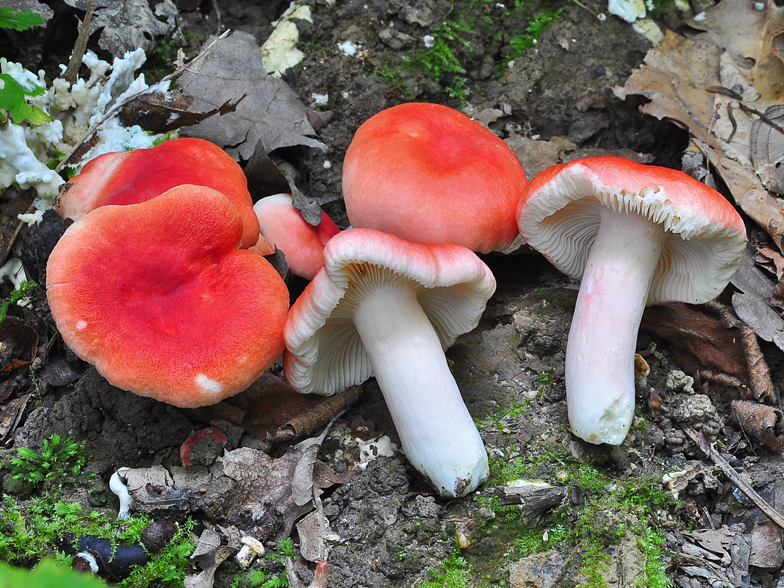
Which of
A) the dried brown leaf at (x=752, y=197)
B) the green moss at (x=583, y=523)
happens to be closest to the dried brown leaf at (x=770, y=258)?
the dried brown leaf at (x=752, y=197)

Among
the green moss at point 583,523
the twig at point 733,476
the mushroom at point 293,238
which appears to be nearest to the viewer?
the green moss at point 583,523

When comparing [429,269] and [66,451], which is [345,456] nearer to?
[429,269]

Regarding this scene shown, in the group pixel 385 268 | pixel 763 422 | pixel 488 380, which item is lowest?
pixel 488 380

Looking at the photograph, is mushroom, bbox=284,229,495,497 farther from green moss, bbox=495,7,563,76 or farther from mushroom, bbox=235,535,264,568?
green moss, bbox=495,7,563,76

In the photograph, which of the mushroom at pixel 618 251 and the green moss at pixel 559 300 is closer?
the mushroom at pixel 618 251

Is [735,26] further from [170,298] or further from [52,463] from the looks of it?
[52,463]

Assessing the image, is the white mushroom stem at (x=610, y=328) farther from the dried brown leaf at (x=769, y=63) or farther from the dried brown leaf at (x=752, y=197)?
the dried brown leaf at (x=769, y=63)

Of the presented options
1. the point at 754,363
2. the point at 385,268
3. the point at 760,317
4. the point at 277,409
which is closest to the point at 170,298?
the point at 277,409
